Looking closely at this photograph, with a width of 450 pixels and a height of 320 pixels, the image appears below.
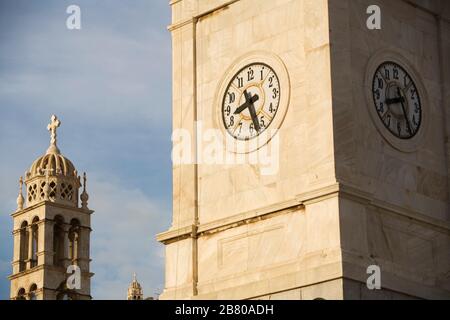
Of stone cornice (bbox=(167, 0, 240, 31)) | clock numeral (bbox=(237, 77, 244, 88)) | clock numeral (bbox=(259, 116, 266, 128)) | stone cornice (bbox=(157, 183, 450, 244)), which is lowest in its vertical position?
stone cornice (bbox=(157, 183, 450, 244))

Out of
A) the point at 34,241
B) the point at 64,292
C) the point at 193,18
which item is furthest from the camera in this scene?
the point at 34,241

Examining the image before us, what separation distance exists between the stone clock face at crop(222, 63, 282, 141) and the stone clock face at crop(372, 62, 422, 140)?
2797mm

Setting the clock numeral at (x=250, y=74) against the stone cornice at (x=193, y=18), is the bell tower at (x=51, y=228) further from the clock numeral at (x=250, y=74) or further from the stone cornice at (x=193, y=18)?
the clock numeral at (x=250, y=74)

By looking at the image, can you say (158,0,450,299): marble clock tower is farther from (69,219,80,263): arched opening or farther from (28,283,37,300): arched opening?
(69,219,80,263): arched opening

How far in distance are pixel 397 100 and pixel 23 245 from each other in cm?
3293

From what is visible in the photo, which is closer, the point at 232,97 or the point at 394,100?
the point at 394,100

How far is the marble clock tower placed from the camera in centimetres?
4978

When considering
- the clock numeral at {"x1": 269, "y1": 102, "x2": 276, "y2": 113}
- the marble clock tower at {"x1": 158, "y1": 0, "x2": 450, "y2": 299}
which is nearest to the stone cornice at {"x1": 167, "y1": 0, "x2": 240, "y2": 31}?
the marble clock tower at {"x1": 158, "y1": 0, "x2": 450, "y2": 299}

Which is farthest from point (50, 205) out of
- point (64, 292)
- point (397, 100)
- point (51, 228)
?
point (397, 100)

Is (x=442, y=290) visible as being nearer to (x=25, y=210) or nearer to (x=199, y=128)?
(x=199, y=128)

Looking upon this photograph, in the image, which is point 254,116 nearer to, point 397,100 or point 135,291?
point 397,100

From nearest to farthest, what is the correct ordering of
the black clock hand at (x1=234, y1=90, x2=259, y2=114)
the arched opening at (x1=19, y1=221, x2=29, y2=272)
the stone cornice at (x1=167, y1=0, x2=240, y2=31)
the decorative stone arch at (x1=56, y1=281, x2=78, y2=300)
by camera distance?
1. the black clock hand at (x1=234, y1=90, x2=259, y2=114)
2. the stone cornice at (x1=167, y1=0, x2=240, y2=31)
3. the decorative stone arch at (x1=56, y1=281, x2=78, y2=300)
4. the arched opening at (x1=19, y1=221, x2=29, y2=272)

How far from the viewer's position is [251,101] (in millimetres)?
52500
